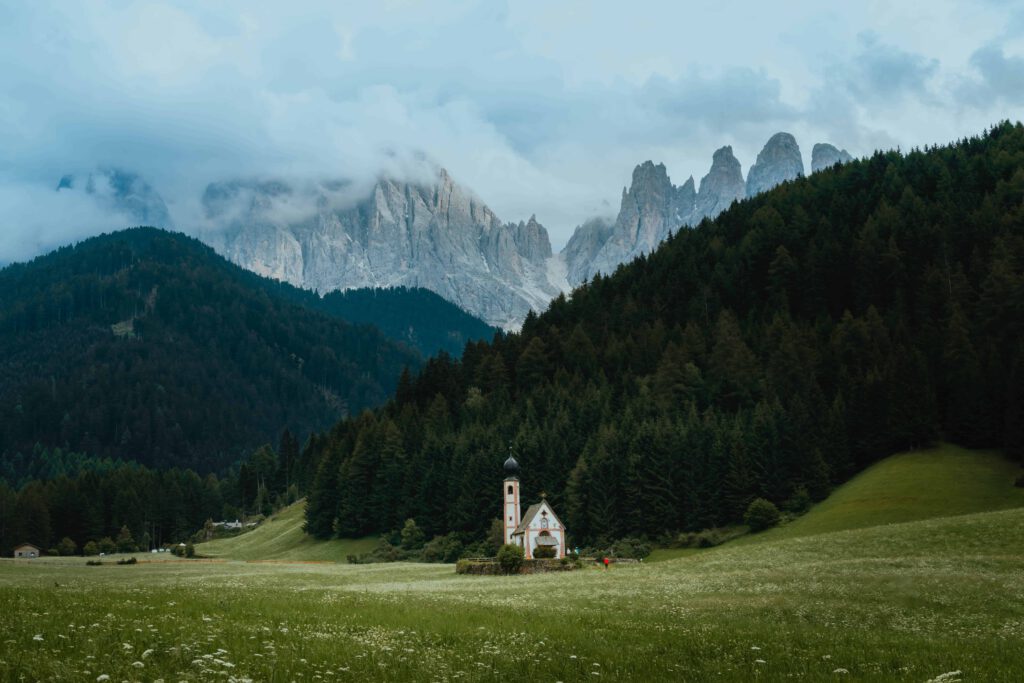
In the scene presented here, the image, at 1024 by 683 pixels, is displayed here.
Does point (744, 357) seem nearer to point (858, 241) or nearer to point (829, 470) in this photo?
point (829, 470)

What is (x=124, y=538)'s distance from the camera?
468 ft

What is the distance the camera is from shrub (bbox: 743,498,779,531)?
83562 millimetres

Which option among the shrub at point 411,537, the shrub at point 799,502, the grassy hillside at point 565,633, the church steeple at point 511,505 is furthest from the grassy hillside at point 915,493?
the shrub at point 411,537

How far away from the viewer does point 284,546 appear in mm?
128500

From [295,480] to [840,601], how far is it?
167m

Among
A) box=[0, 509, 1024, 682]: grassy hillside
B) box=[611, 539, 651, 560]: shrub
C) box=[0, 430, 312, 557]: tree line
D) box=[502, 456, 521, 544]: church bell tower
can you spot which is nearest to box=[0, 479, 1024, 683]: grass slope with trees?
box=[0, 509, 1024, 682]: grassy hillside

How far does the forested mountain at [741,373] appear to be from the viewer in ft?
302

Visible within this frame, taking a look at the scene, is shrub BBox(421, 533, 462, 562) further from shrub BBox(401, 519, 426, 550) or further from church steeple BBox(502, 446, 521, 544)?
church steeple BBox(502, 446, 521, 544)

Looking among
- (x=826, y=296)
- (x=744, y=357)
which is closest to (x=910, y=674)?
(x=744, y=357)

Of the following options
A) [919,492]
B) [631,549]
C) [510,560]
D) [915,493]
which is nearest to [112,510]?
[631,549]

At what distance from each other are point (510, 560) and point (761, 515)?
28.6 metres

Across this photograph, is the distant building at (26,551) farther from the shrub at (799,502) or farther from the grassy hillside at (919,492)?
the shrub at (799,502)

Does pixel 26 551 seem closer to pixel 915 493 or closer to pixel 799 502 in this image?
pixel 799 502

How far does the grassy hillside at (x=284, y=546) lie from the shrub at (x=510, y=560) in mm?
46421
